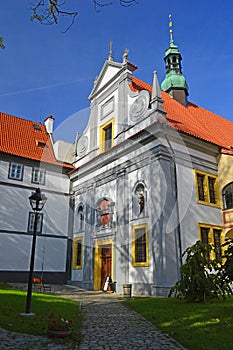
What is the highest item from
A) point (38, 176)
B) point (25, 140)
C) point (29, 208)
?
point (25, 140)

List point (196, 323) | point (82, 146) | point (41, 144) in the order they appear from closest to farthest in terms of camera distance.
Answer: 1. point (196, 323)
2. point (82, 146)
3. point (41, 144)

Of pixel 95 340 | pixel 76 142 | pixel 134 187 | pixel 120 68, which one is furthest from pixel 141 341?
pixel 76 142

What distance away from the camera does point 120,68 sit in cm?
2261

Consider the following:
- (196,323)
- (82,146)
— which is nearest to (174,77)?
(82,146)

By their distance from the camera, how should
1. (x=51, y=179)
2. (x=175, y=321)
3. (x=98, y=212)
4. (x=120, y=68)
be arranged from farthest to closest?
(x=51, y=179)
(x=120, y=68)
(x=98, y=212)
(x=175, y=321)

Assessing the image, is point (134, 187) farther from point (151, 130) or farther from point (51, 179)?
point (51, 179)

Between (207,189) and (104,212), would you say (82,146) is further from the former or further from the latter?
(207,189)

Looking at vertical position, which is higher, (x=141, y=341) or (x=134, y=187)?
(x=134, y=187)

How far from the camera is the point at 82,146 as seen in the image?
25516mm

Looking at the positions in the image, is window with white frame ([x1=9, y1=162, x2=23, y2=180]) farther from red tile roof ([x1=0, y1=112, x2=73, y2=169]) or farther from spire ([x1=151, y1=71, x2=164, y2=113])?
spire ([x1=151, y1=71, x2=164, y2=113])

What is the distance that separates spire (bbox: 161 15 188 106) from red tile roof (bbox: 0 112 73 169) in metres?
11.4

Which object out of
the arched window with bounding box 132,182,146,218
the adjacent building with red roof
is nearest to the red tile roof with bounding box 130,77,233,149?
the arched window with bounding box 132,182,146,218

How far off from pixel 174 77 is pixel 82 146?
36.0 ft

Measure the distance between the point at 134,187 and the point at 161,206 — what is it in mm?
2731
